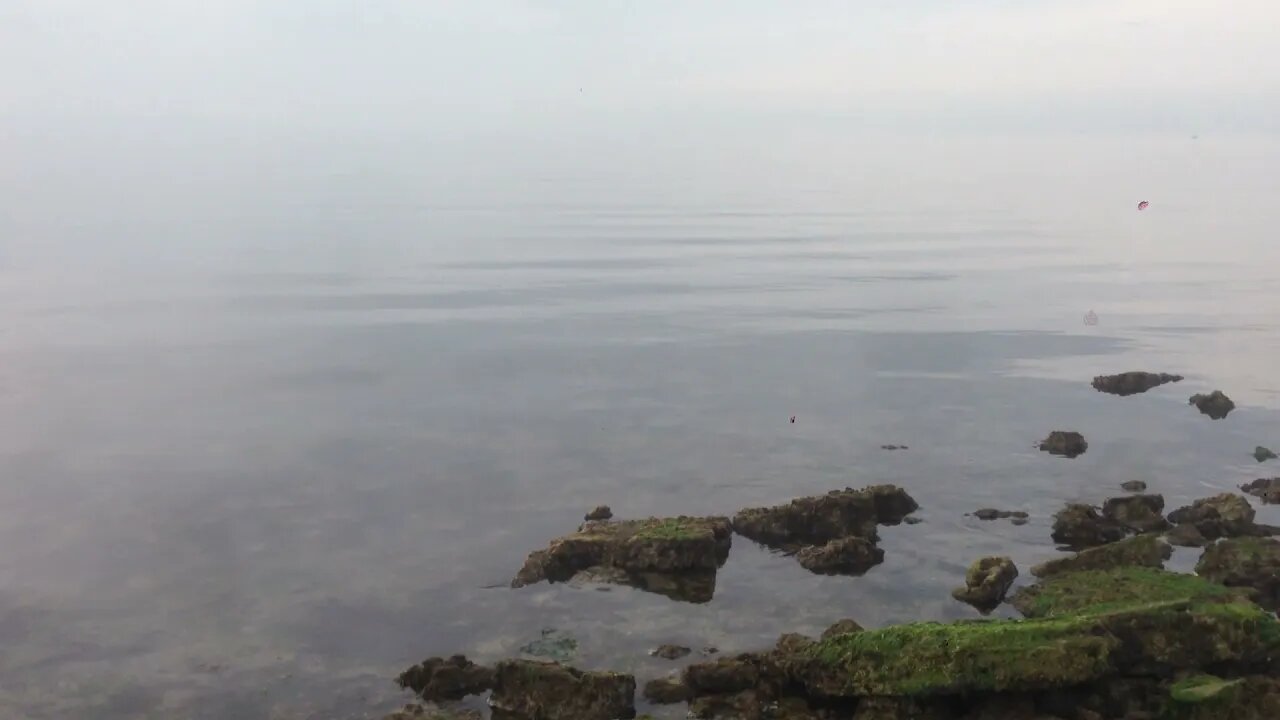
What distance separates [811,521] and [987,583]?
500 centimetres

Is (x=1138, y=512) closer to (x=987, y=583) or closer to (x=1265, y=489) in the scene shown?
(x=1265, y=489)

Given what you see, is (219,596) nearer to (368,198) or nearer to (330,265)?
(330,265)

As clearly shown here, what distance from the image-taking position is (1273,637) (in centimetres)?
1730

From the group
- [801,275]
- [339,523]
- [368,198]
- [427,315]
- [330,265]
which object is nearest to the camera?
[339,523]

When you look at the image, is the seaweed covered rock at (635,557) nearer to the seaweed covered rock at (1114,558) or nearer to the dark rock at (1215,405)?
the seaweed covered rock at (1114,558)

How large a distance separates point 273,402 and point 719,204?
324ft

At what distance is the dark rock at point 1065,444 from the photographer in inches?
1272

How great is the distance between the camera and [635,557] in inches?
928

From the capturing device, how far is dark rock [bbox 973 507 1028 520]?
2682cm

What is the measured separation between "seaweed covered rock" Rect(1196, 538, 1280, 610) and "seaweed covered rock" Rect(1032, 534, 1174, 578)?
936mm

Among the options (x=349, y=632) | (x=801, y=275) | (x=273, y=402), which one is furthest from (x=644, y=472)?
(x=801, y=275)

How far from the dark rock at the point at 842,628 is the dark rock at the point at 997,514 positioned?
28.7 ft

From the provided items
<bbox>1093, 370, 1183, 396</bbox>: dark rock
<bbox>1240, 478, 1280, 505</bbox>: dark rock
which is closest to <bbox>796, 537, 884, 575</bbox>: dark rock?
<bbox>1240, 478, 1280, 505</bbox>: dark rock

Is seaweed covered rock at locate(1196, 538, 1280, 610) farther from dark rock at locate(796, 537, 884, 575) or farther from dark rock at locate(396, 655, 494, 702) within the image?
dark rock at locate(396, 655, 494, 702)
